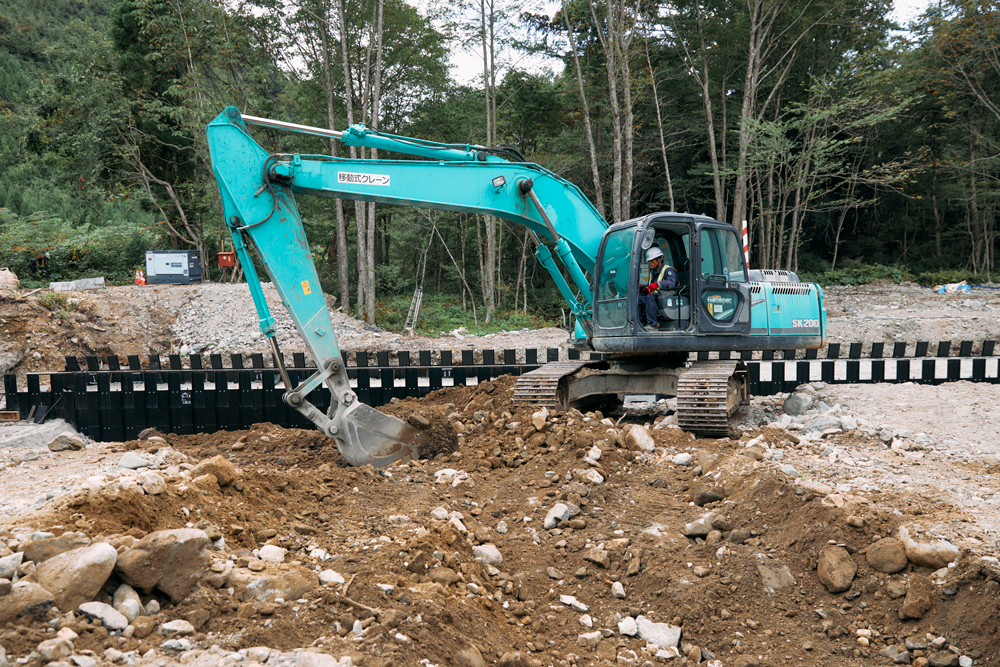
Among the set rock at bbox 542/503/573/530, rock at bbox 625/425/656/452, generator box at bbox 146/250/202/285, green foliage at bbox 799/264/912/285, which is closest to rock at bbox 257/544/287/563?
rock at bbox 542/503/573/530

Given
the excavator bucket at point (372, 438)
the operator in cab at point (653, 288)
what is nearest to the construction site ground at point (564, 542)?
the excavator bucket at point (372, 438)

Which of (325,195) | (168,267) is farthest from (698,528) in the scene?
(168,267)

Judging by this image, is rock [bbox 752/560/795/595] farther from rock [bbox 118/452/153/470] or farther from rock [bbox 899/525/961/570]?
rock [bbox 118/452/153/470]

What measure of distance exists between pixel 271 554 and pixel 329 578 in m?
0.51

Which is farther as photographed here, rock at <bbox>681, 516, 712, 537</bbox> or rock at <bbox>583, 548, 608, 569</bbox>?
rock at <bbox>681, 516, 712, 537</bbox>

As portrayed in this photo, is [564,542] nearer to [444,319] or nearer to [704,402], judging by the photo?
[704,402]

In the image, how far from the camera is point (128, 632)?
9.40ft

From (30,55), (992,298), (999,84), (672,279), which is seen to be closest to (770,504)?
(672,279)

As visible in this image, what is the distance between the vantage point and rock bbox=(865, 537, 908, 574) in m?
3.70

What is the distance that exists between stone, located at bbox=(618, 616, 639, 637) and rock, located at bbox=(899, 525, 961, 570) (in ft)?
5.16

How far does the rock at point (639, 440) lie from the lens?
19.5 feet

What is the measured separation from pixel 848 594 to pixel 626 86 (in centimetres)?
1628

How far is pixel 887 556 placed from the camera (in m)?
3.74

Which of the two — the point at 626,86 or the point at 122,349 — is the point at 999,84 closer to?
the point at 626,86
